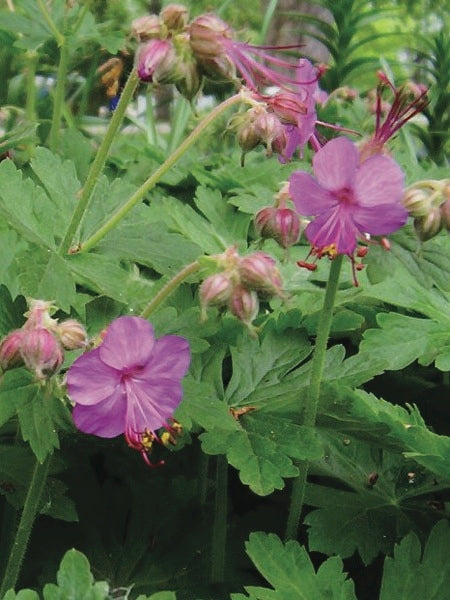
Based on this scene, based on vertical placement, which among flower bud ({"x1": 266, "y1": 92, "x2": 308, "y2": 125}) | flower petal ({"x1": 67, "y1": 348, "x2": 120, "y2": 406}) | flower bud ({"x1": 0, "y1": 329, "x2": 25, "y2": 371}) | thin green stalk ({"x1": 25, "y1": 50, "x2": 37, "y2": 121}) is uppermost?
flower bud ({"x1": 266, "y1": 92, "x2": 308, "y2": 125})

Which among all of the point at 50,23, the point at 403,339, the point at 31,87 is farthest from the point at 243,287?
the point at 31,87

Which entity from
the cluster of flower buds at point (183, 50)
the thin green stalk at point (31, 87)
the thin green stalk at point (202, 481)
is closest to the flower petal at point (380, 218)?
the cluster of flower buds at point (183, 50)

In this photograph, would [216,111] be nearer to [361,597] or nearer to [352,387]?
[352,387]

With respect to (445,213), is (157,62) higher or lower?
higher

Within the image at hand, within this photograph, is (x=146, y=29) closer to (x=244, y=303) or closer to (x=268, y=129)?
(x=268, y=129)

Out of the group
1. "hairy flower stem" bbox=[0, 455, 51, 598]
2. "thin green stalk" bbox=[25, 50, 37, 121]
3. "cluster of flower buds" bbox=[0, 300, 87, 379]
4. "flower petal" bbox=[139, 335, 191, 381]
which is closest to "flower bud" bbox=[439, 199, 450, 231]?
"flower petal" bbox=[139, 335, 191, 381]

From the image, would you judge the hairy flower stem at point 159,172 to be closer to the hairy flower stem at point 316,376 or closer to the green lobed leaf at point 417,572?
the hairy flower stem at point 316,376

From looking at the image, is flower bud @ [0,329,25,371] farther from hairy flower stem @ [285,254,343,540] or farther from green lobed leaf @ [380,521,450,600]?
green lobed leaf @ [380,521,450,600]
